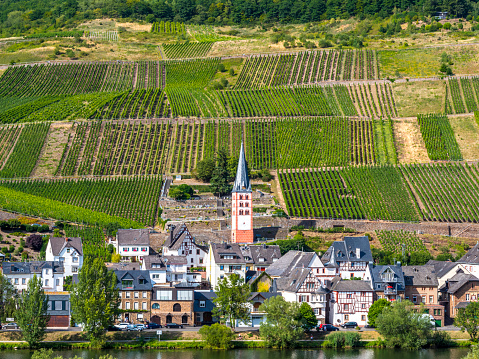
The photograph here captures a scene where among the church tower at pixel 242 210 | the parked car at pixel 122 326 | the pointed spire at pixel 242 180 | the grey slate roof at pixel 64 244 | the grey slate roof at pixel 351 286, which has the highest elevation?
the pointed spire at pixel 242 180

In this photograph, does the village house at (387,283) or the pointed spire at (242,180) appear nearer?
the village house at (387,283)

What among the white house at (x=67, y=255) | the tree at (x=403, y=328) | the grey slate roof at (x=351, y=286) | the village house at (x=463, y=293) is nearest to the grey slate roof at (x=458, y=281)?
the village house at (x=463, y=293)

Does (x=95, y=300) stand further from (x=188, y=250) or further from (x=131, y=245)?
(x=131, y=245)

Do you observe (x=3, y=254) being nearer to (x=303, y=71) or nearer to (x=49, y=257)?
(x=49, y=257)

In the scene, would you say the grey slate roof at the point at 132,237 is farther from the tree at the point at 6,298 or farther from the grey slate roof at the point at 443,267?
the grey slate roof at the point at 443,267

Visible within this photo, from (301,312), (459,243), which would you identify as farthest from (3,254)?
(459,243)
